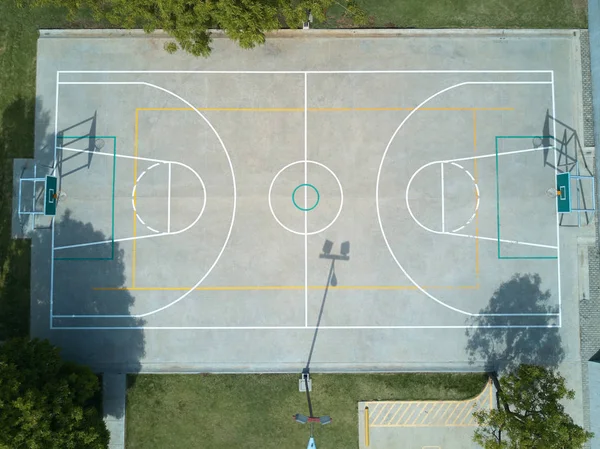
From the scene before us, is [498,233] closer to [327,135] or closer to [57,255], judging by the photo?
[327,135]

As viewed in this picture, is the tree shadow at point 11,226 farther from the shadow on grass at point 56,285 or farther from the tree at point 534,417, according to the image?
the tree at point 534,417

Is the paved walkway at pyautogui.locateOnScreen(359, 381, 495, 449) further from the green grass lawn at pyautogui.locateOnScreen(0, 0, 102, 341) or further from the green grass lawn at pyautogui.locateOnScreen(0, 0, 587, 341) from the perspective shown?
the green grass lawn at pyautogui.locateOnScreen(0, 0, 587, 341)

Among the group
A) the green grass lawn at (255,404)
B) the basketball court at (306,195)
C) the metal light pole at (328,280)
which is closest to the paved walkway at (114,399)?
the green grass lawn at (255,404)

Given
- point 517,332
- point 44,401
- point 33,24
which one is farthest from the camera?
point 33,24

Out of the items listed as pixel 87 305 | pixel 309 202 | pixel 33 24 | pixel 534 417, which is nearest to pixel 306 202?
pixel 309 202

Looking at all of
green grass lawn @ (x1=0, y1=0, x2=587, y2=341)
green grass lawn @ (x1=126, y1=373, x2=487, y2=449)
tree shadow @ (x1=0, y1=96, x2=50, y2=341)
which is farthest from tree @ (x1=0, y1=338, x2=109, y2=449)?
green grass lawn @ (x1=0, y1=0, x2=587, y2=341)

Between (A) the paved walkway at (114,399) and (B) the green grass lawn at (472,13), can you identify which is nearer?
(A) the paved walkway at (114,399)

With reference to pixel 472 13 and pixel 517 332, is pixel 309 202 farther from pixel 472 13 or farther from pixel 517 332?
pixel 472 13
